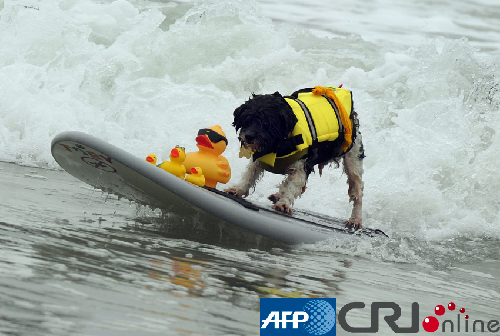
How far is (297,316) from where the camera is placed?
2791 mm

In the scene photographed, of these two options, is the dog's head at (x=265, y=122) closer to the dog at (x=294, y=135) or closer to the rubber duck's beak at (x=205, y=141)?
the dog at (x=294, y=135)

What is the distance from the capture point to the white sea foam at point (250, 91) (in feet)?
23.5

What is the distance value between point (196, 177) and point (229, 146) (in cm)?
359

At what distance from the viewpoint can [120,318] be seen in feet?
7.38

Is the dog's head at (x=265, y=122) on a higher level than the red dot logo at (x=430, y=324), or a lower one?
higher

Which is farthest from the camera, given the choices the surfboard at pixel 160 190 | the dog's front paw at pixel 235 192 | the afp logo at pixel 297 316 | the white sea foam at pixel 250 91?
the white sea foam at pixel 250 91

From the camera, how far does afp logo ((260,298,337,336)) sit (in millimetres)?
2544

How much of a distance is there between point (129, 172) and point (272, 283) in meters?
1.36

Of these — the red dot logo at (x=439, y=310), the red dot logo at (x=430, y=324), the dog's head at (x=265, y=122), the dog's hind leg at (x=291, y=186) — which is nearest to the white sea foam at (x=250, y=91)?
the dog's hind leg at (x=291, y=186)

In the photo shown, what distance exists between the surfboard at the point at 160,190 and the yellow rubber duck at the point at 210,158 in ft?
0.74

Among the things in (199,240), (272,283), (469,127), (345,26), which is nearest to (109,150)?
(199,240)

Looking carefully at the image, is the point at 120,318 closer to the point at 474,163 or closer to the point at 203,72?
the point at 474,163

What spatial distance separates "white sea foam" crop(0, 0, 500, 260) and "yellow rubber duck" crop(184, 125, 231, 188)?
40.2 inches

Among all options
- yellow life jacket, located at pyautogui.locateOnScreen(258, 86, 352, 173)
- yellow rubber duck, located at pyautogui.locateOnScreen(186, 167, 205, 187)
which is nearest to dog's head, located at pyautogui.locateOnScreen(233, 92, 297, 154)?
yellow life jacket, located at pyautogui.locateOnScreen(258, 86, 352, 173)
